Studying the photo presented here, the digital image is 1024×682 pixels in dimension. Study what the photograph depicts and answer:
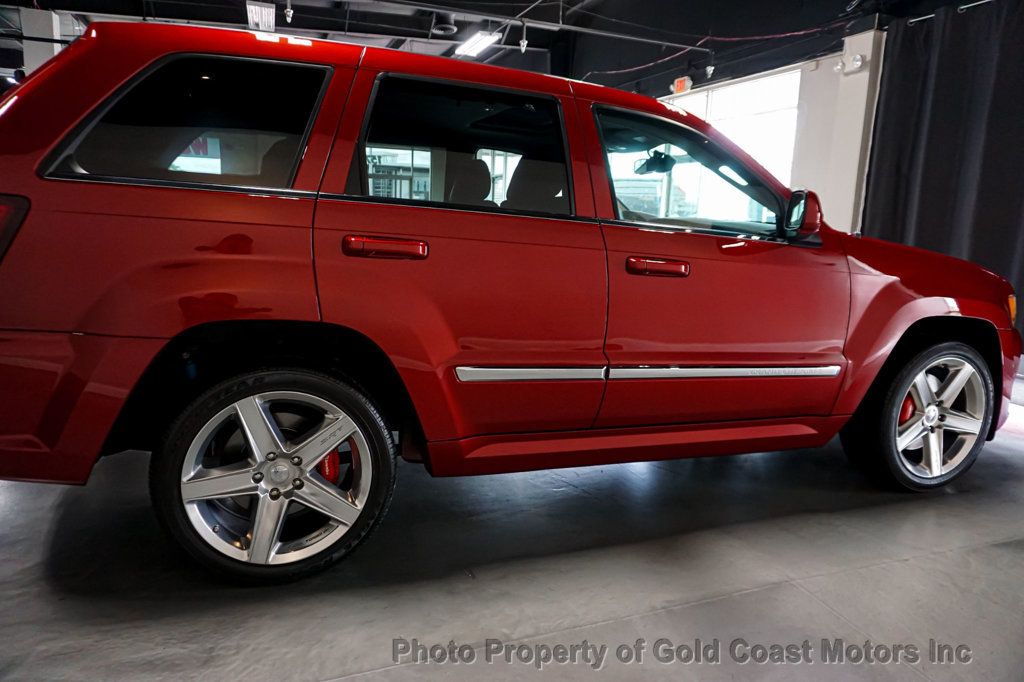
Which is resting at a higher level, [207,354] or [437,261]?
[437,261]

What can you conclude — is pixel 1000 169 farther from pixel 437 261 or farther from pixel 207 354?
pixel 207 354

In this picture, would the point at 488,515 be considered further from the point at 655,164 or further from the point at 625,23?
the point at 625,23

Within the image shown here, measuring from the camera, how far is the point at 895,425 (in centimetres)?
300

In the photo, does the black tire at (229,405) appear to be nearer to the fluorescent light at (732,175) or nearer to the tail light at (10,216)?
the tail light at (10,216)

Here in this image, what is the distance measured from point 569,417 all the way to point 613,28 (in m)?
→ 10.9

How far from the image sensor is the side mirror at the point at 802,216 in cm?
259

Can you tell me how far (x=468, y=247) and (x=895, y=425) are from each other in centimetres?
212

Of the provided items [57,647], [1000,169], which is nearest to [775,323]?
[57,647]

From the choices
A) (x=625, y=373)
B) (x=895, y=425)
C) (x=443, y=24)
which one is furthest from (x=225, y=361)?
(x=443, y=24)

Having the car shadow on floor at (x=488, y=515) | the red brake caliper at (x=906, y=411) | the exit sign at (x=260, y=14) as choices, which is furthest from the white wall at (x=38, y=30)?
the red brake caliper at (x=906, y=411)

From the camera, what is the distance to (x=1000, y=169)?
626 centimetres

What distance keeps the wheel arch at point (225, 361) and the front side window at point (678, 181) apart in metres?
1.01

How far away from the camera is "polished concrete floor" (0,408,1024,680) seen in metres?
1.82

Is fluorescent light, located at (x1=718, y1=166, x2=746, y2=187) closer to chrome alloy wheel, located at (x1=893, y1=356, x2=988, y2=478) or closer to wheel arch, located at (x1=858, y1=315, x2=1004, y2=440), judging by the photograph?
wheel arch, located at (x1=858, y1=315, x2=1004, y2=440)
